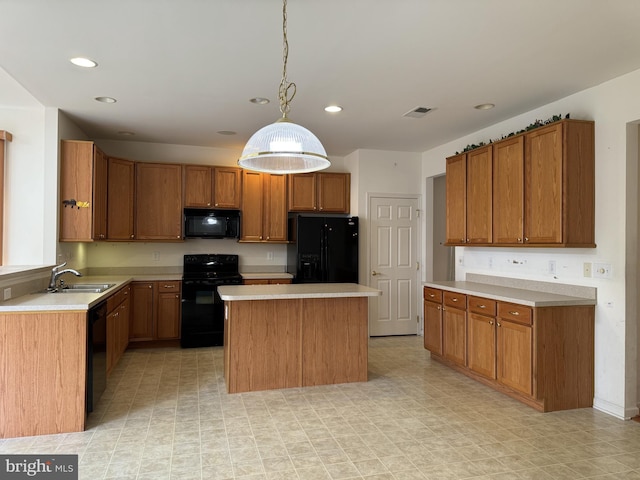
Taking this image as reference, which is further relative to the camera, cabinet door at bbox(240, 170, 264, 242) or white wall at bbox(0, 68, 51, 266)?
cabinet door at bbox(240, 170, 264, 242)

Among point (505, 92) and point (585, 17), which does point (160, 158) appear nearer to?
point (505, 92)

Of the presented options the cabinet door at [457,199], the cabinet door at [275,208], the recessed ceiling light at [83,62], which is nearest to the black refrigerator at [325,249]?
the cabinet door at [275,208]

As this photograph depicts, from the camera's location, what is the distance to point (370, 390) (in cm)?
392

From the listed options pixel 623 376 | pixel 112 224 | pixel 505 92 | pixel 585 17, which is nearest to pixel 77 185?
pixel 112 224

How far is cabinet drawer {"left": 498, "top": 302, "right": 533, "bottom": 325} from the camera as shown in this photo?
11.4 ft

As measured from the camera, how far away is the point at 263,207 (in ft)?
19.8

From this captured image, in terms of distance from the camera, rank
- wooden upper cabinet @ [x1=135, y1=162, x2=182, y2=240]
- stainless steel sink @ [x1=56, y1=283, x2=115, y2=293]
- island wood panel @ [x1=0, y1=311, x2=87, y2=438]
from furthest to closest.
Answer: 1. wooden upper cabinet @ [x1=135, y1=162, x2=182, y2=240]
2. stainless steel sink @ [x1=56, y1=283, x2=115, y2=293]
3. island wood panel @ [x1=0, y1=311, x2=87, y2=438]

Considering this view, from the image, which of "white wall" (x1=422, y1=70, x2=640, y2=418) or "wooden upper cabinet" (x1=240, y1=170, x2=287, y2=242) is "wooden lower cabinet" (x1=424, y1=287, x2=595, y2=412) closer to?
"white wall" (x1=422, y1=70, x2=640, y2=418)

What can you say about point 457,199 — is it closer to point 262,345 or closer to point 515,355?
point 515,355

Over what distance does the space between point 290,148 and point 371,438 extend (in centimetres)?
197

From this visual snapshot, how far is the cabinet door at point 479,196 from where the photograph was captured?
4.30 metres

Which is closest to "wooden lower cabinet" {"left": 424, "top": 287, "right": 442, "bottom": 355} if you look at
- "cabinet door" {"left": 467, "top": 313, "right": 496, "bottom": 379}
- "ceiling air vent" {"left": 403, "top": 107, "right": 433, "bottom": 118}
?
"cabinet door" {"left": 467, "top": 313, "right": 496, "bottom": 379}

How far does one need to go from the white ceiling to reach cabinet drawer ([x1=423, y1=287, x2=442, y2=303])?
6.00 ft

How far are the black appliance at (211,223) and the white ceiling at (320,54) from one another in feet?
4.90
